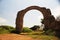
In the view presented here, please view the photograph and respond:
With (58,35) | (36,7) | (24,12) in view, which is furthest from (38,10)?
(58,35)

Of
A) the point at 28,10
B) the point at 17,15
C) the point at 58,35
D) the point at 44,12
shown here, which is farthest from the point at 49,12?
the point at 58,35

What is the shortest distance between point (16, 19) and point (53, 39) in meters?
12.3

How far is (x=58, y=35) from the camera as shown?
521 inches

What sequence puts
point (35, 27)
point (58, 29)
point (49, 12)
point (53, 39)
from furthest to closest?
1. point (35, 27)
2. point (49, 12)
3. point (58, 29)
4. point (53, 39)

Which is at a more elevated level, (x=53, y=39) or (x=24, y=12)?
(x=24, y=12)

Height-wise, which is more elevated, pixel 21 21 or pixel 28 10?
pixel 28 10

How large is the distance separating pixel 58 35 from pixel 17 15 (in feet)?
37.3

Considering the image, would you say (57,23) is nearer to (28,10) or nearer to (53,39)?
(53,39)

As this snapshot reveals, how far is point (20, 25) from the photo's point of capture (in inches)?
918

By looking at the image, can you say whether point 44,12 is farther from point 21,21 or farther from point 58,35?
point 58,35

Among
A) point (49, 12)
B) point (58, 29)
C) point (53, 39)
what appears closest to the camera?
point (53, 39)

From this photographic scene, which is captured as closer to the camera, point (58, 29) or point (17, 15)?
point (58, 29)

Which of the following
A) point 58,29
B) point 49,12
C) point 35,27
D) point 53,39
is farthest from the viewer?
point 35,27

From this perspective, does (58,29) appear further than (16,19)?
No
